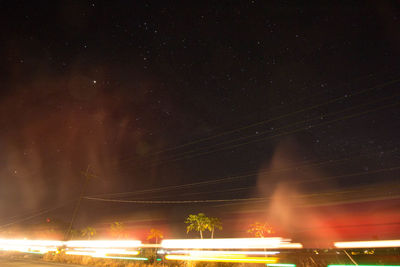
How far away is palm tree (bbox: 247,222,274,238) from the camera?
46625mm

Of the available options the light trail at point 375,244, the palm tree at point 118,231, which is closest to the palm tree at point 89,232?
the palm tree at point 118,231

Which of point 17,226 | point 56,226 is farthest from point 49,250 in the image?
point 17,226

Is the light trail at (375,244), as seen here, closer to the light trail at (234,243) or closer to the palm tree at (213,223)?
the light trail at (234,243)

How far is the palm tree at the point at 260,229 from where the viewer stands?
46.6 metres

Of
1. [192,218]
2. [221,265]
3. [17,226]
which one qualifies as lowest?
[221,265]

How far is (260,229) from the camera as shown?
46625 millimetres

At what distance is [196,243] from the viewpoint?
51.5 ft

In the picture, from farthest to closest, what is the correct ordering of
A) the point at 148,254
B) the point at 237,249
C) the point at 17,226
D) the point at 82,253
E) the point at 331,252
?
the point at 17,226 → the point at 331,252 → the point at 82,253 → the point at 148,254 → the point at 237,249

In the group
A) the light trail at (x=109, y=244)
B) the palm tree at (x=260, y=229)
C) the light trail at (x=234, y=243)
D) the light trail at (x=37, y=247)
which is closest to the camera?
the light trail at (x=234, y=243)

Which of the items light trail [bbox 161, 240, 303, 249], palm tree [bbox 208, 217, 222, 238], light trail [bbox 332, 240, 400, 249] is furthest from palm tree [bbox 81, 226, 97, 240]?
light trail [bbox 332, 240, 400, 249]

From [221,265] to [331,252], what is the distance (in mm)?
13040

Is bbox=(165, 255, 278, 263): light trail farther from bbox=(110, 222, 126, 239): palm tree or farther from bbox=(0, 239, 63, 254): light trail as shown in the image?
bbox=(110, 222, 126, 239): palm tree

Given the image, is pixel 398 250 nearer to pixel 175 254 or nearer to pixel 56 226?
pixel 175 254

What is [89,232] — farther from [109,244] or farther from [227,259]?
[227,259]
